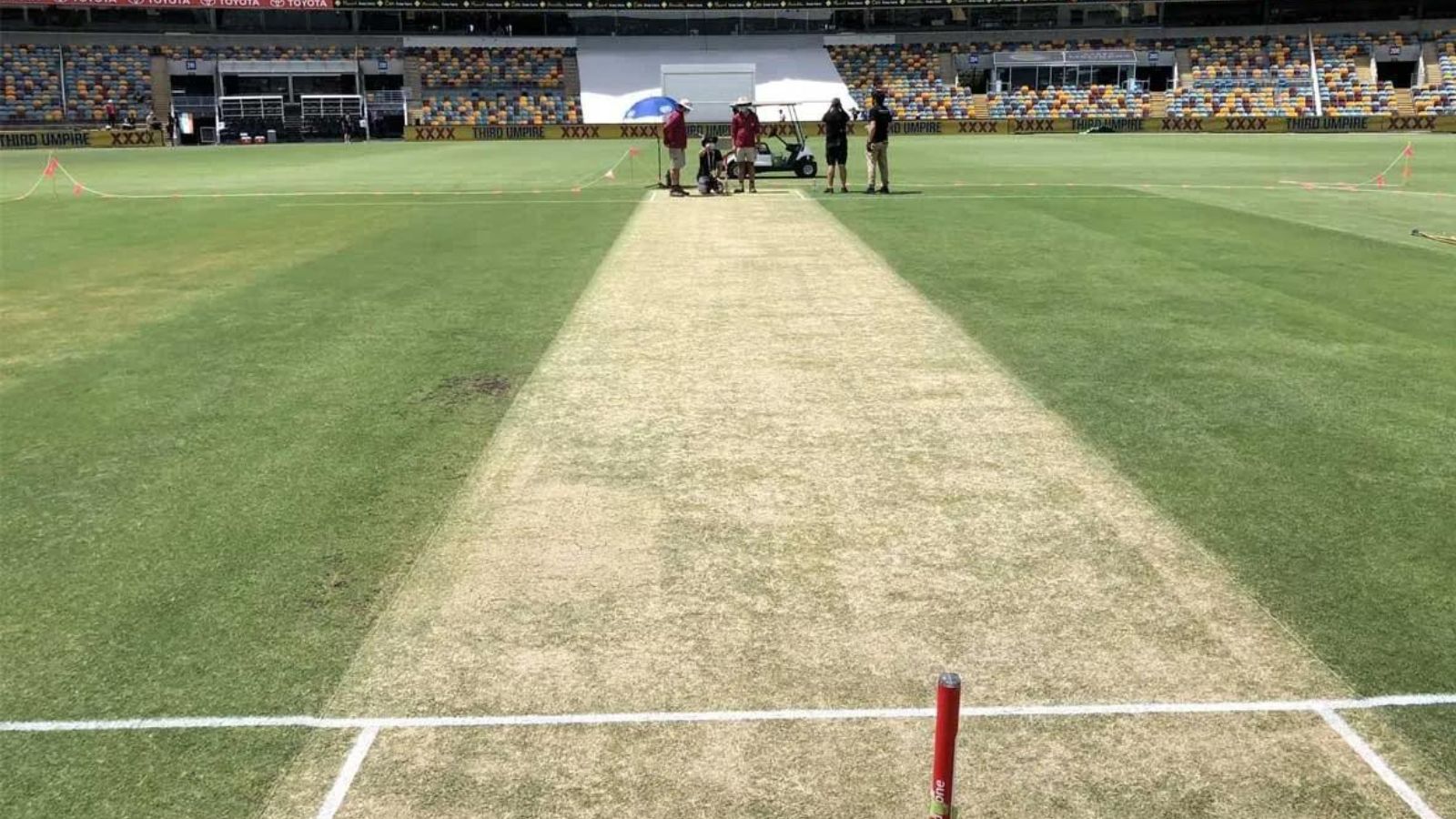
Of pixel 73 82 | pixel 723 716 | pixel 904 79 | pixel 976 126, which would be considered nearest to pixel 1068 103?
pixel 976 126

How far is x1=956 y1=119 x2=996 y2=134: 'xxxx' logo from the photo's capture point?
66500 millimetres

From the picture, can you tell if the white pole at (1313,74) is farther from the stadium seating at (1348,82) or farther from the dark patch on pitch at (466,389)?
the dark patch on pitch at (466,389)

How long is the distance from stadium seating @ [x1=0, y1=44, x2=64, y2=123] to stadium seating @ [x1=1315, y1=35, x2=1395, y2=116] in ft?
232

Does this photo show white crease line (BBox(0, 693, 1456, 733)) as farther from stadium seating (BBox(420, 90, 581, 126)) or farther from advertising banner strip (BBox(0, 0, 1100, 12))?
advertising banner strip (BBox(0, 0, 1100, 12))

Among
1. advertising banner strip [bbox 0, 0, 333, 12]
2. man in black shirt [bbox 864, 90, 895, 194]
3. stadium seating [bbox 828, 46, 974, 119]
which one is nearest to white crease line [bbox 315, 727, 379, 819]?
man in black shirt [bbox 864, 90, 895, 194]

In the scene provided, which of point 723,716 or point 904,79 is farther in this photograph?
point 904,79

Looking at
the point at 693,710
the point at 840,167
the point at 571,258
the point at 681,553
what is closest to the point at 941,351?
the point at 681,553

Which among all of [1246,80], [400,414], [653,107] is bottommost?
[400,414]

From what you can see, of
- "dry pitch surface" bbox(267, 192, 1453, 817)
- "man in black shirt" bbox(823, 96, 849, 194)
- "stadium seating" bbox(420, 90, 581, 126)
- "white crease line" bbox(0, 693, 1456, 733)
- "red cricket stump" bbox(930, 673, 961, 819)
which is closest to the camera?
"red cricket stump" bbox(930, 673, 961, 819)

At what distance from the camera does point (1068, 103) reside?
70.4 meters

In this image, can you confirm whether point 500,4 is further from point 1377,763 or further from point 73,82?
point 1377,763

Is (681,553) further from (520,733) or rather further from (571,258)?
(571,258)

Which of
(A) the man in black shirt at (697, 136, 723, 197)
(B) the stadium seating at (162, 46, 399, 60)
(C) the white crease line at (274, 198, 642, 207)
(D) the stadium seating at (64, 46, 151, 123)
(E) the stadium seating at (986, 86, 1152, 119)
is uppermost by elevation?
(B) the stadium seating at (162, 46, 399, 60)

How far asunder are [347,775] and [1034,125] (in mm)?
67867
